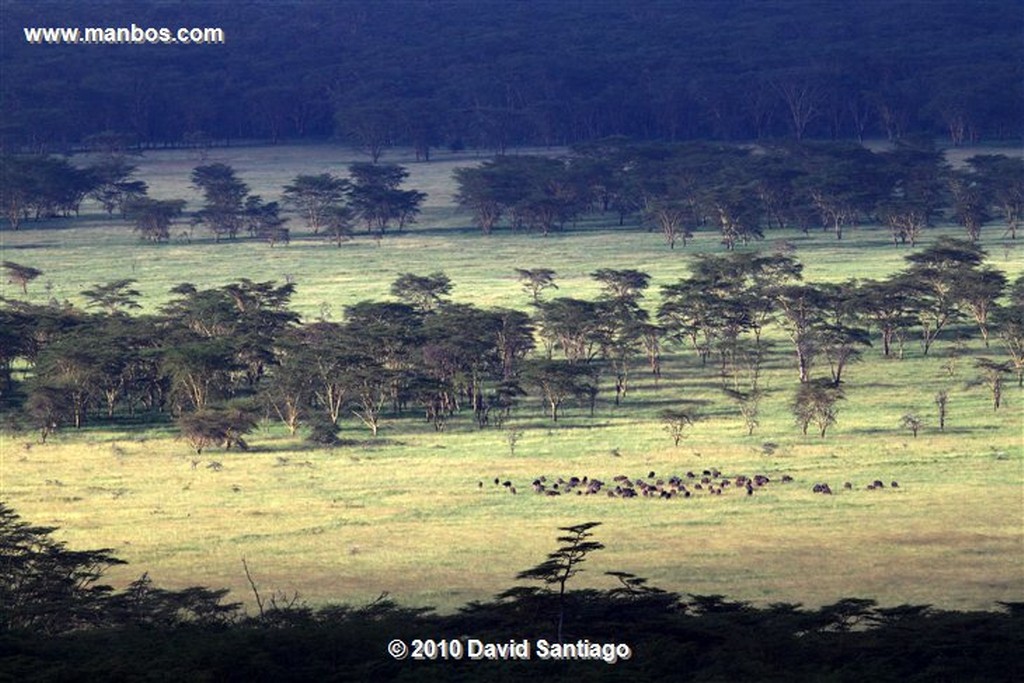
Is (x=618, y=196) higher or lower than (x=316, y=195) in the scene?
lower

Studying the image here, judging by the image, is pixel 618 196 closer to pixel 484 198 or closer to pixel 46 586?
pixel 484 198

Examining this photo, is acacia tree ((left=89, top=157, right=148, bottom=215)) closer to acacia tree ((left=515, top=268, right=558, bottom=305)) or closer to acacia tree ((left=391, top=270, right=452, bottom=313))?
acacia tree ((left=515, top=268, right=558, bottom=305))

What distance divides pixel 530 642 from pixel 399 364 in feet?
107

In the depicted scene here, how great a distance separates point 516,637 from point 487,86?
146 m

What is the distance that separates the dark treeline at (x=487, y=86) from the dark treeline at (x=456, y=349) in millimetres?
76840

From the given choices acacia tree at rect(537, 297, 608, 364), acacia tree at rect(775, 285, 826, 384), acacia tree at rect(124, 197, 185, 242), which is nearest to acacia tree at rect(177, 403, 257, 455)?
acacia tree at rect(537, 297, 608, 364)

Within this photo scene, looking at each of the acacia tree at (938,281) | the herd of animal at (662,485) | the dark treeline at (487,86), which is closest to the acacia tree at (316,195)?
the dark treeline at (487,86)

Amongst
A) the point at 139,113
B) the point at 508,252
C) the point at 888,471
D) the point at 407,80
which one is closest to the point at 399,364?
the point at 888,471

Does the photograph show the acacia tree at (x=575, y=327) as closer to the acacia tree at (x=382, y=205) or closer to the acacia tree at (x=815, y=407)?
the acacia tree at (x=815, y=407)

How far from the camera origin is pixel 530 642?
32.8 metres

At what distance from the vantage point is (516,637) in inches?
1309

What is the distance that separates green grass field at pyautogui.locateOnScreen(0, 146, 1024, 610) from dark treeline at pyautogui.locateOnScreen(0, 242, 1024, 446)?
91 centimetres

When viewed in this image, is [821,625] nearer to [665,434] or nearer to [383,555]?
[383,555]

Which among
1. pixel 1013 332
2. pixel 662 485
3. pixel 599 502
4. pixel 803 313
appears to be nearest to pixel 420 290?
pixel 803 313
